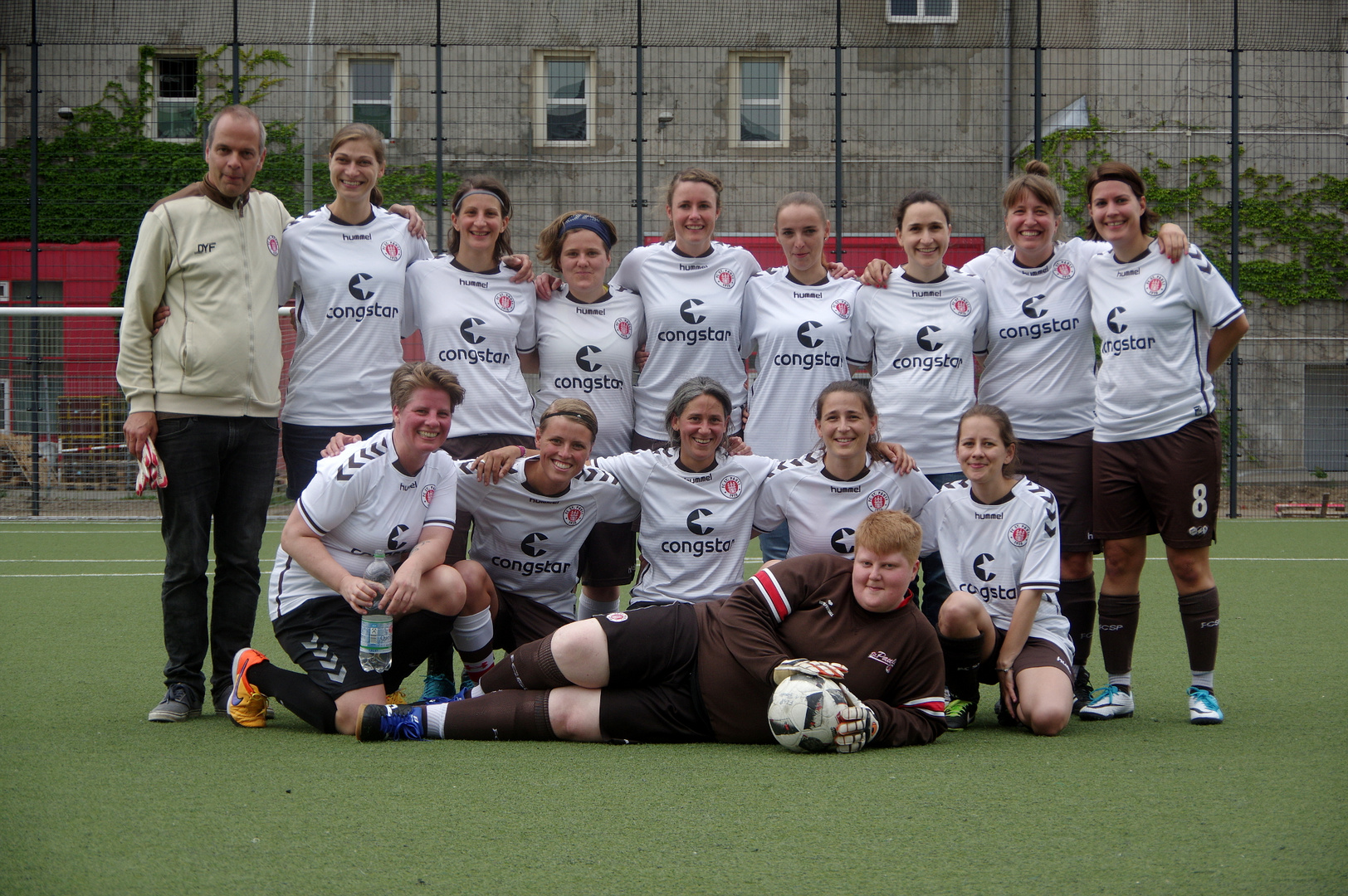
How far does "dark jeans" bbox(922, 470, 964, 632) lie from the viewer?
4.07 m

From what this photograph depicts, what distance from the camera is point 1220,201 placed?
12.0 m

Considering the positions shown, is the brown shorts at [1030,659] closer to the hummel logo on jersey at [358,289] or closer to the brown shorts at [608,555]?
the brown shorts at [608,555]

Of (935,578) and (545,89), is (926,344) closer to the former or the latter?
(935,578)

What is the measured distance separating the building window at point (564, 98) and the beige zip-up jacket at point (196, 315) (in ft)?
27.9

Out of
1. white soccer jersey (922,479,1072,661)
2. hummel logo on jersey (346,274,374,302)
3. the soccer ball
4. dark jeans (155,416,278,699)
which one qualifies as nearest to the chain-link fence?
hummel logo on jersey (346,274,374,302)

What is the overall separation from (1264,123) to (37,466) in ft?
37.9

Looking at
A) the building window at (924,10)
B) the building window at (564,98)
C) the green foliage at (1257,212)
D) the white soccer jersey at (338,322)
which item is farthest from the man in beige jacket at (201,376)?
the building window at (924,10)

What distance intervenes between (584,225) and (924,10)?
11559mm

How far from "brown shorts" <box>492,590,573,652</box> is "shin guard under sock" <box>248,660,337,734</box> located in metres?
0.73

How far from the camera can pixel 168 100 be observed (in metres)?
12.7

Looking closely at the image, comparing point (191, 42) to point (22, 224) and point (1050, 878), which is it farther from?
point (1050, 878)

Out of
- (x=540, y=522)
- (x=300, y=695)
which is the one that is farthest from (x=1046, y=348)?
(x=300, y=695)

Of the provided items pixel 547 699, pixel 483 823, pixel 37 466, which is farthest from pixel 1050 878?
pixel 37 466

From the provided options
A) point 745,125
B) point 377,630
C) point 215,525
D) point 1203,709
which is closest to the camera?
point 377,630
